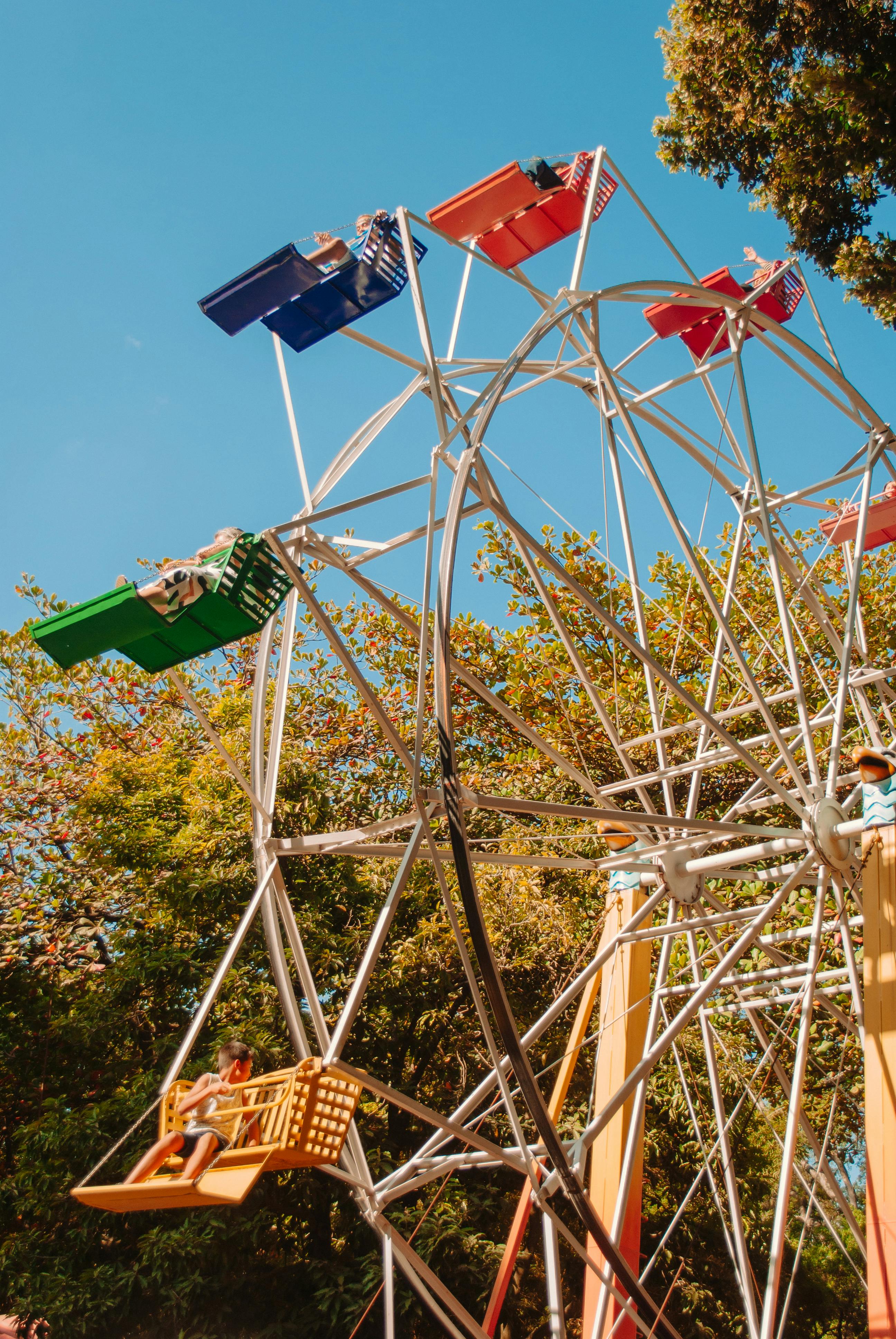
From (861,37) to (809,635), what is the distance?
9.56 meters

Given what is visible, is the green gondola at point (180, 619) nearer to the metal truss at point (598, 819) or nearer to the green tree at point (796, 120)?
the metal truss at point (598, 819)

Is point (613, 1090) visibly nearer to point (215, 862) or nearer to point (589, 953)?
point (589, 953)

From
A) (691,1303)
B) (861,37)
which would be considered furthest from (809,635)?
(691,1303)

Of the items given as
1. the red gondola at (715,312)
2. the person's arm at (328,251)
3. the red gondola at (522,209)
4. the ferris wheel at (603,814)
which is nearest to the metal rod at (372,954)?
the ferris wheel at (603,814)

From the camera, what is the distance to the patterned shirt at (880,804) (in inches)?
285

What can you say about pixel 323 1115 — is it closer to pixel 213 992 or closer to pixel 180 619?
pixel 213 992

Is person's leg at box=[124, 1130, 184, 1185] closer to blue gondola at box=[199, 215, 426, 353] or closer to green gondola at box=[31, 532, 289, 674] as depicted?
green gondola at box=[31, 532, 289, 674]

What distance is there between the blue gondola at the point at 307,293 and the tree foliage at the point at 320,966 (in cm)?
596

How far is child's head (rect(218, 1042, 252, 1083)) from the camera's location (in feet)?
23.0

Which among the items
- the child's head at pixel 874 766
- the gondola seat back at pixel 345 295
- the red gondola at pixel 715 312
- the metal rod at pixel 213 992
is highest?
the red gondola at pixel 715 312

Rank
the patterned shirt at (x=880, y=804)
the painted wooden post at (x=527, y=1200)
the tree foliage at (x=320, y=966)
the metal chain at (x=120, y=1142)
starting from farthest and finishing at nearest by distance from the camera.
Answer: the tree foliage at (x=320, y=966) < the painted wooden post at (x=527, y=1200) < the patterned shirt at (x=880, y=804) < the metal chain at (x=120, y=1142)

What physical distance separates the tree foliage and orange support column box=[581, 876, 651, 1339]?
3142 millimetres

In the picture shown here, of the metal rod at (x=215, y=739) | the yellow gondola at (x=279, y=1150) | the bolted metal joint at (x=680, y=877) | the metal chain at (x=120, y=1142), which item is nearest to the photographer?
the yellow gondola at (x=279, y=1150)

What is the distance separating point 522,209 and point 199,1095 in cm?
782
